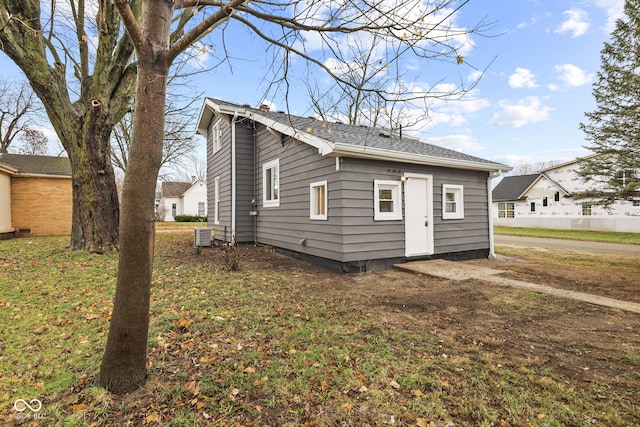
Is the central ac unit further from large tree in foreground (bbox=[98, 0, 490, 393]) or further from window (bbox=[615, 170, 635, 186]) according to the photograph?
window (bbox=[615, 170, 635, 186])

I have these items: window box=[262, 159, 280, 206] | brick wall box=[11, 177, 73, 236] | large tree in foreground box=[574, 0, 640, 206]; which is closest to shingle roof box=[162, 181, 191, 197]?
brick wall box=[11, 177, 73, 236]

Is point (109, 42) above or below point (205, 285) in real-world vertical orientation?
above

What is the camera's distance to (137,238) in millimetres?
2141

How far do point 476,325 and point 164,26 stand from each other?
4446 millimetres

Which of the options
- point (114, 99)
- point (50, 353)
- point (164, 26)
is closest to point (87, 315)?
point (50, 353)

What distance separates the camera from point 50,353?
287 cm

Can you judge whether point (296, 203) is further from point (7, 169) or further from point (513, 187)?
point (513, 187)

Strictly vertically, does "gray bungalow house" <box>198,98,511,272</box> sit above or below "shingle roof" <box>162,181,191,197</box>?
below

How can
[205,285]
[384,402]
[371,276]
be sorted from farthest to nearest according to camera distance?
[371,276]
[205,285]
[384,402]

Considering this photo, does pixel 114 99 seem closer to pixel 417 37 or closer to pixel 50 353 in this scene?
pixel 50 353

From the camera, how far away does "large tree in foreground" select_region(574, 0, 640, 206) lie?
8445 millimetres

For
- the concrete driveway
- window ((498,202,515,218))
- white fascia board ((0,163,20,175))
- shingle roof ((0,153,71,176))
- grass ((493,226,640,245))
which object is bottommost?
the concrete driveway

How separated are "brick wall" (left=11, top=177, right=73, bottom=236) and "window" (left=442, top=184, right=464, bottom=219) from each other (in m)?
16.1

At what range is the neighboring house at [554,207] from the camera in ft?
62.7
